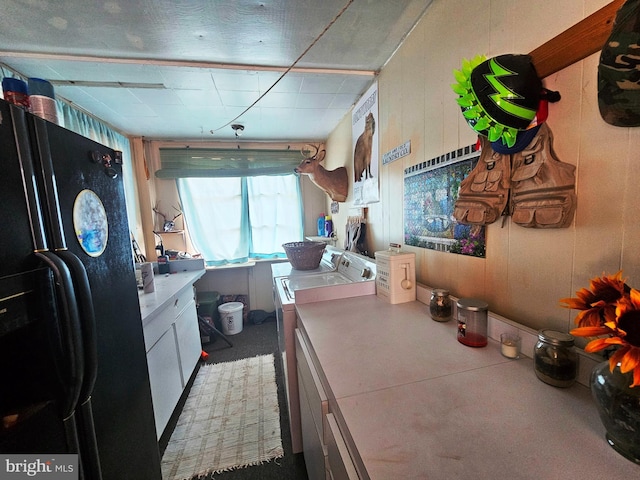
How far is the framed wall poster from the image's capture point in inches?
40.3

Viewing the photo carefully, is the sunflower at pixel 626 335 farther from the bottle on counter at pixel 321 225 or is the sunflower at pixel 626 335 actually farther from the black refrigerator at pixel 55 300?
the bottle on counter at pixel 321 225

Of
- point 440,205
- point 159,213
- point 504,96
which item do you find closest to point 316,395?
point 440,205

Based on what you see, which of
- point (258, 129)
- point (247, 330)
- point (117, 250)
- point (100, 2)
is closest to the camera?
point (117, 250)

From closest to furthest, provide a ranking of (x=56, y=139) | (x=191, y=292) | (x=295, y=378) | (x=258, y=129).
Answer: (x=56, y=139), (x=295, y=378), (x=191, y=292), (x=258, y=129)

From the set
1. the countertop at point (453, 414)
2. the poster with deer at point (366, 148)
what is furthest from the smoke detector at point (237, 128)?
the countertop at point (453, 414)

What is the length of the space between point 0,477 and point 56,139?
0.81 m

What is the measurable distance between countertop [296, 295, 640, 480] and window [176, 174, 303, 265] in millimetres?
2627

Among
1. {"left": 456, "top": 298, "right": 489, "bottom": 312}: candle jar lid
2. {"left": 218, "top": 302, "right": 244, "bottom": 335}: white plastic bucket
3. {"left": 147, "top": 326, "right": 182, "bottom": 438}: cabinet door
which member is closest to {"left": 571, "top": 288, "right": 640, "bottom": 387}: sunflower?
{"left": 456, "top": 298, "right": 489, "bottom": 312}: candle jar lid

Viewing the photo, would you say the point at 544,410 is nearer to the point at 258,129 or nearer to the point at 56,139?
the point at 56,139

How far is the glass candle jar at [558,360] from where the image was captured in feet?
2.07

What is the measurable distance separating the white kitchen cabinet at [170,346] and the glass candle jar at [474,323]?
5.03ft

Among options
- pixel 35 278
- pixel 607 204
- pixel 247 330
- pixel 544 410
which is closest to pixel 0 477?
pixel 35 278

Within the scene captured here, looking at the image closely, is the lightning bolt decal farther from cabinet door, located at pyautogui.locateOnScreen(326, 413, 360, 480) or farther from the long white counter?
the long white counter

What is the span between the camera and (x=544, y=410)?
576 mm
